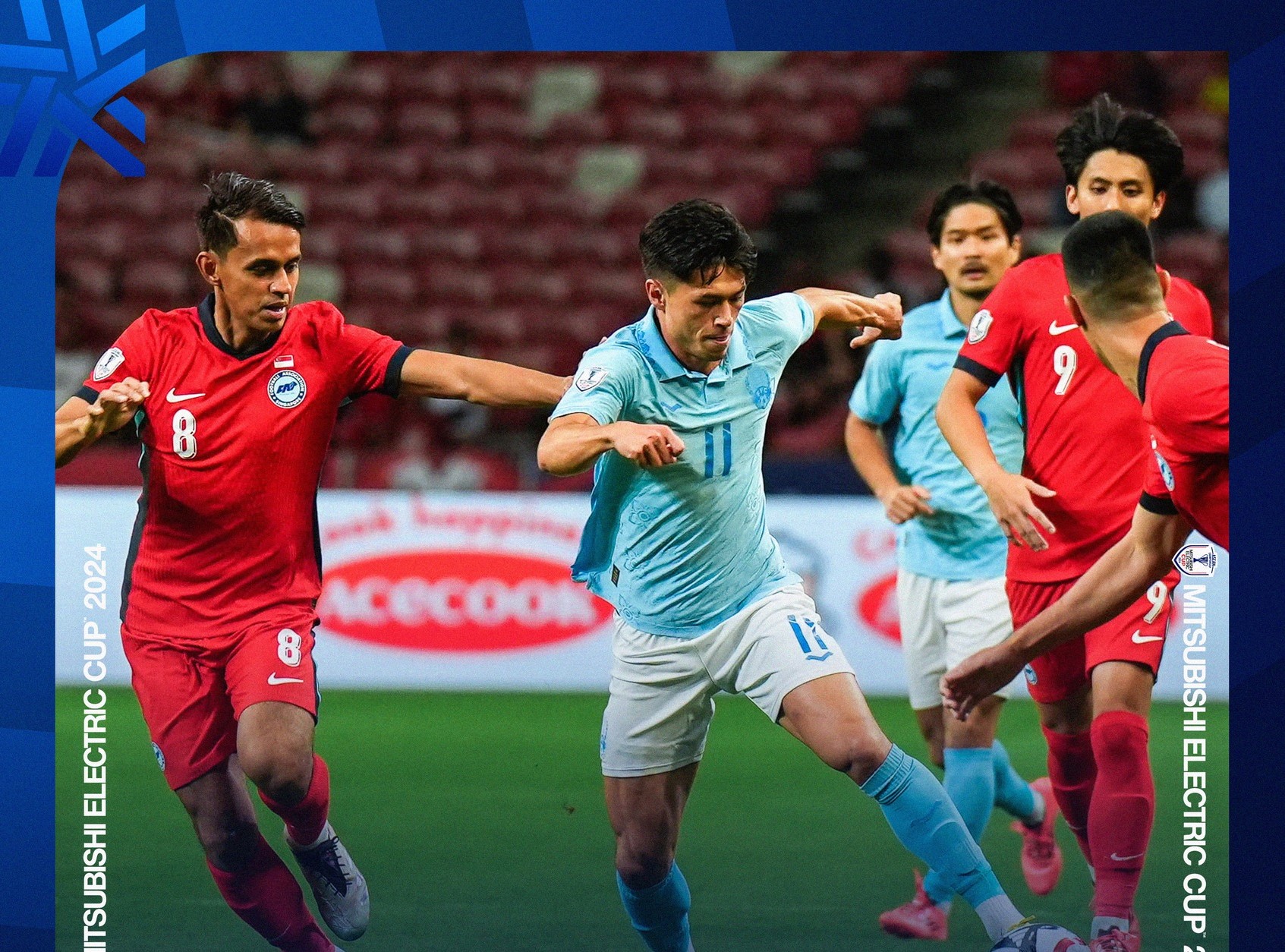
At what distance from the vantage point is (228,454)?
12.5ft

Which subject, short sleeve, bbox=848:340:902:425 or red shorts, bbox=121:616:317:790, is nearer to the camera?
red shorts, bbox=121:616:317:790

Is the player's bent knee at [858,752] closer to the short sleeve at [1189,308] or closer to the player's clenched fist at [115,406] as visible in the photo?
the short sleeve at [1189,308]

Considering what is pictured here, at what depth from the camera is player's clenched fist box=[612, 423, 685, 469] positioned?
10.1 feet

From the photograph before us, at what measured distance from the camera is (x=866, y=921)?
419 centimetres

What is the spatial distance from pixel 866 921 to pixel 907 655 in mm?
900

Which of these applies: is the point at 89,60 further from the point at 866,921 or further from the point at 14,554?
the point at 866,921

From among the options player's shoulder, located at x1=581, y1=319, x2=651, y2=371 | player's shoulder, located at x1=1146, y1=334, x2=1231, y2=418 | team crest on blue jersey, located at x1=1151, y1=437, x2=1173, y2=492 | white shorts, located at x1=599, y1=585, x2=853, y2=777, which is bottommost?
white shorts, located at x1=599, y1=585, x2=853, y2=777

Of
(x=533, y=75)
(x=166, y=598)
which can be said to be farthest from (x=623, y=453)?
(x=533, y=75)

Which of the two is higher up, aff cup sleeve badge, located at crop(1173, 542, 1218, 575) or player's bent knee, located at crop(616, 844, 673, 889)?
aff cup sleeve badge, located at crop(1173, 542, 1218, 575)

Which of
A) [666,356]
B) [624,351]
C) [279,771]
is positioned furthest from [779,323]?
[279,771]

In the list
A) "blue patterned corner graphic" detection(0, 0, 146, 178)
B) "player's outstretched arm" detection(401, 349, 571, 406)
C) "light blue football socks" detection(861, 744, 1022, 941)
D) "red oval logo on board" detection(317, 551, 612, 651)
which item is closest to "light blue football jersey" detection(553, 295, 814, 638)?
"player's outstretched arm" detection(401, 349, 571, 406)

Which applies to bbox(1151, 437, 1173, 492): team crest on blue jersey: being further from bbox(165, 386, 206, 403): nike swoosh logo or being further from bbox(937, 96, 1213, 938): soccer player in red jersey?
bbox(165, 386, 206, 403): nike swoosh logo

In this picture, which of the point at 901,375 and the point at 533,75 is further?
the point at 533,75

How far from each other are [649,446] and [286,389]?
1171 mm
